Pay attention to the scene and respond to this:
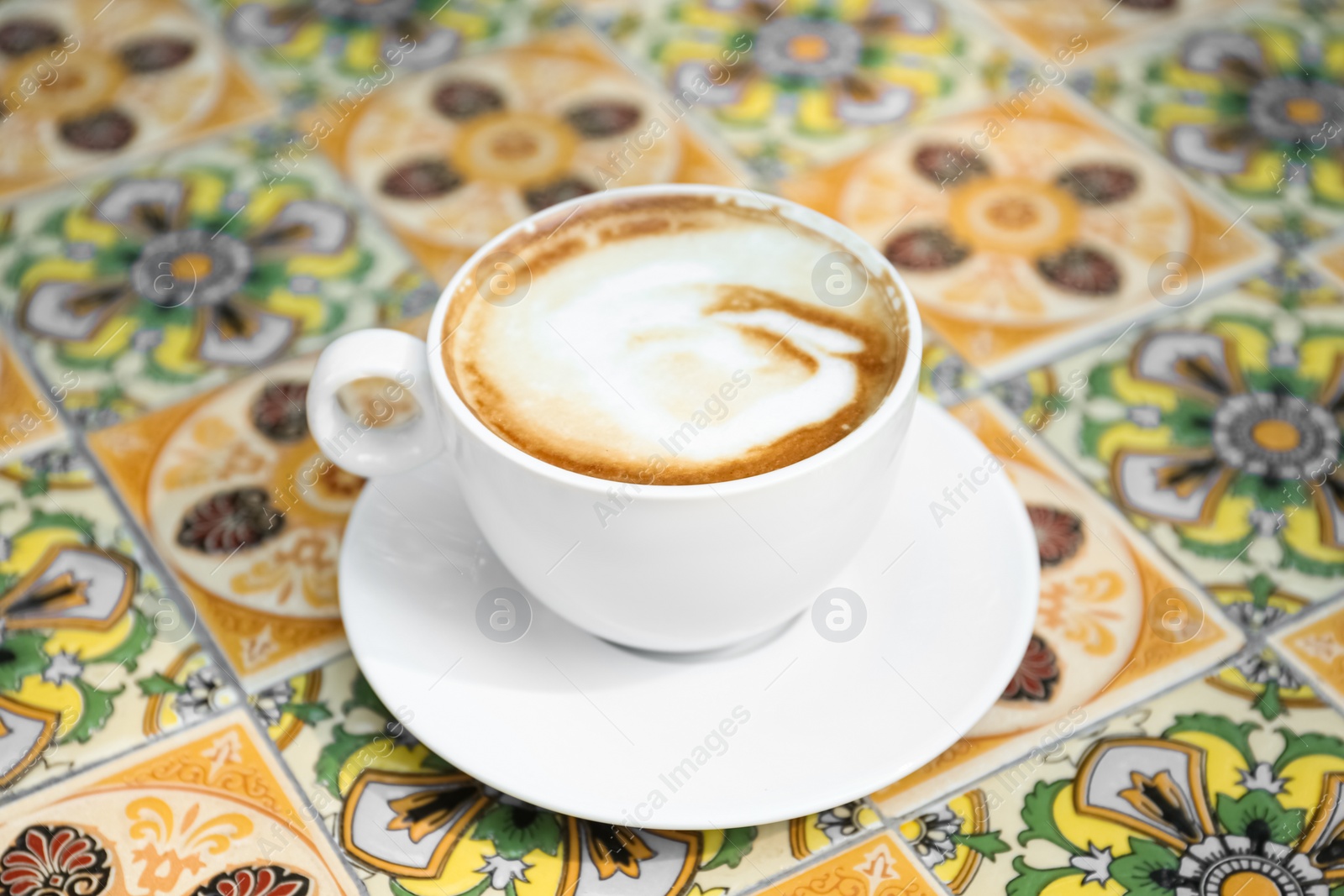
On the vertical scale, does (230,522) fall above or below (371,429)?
below

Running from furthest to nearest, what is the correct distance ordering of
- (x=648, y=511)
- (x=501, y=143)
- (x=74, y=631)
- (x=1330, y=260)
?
(x=501, y=143) → (x=1330, y=260) → (x=74, y=631) → (x=648, y=511)

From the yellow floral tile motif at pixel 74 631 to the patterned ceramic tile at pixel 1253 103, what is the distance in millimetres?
864

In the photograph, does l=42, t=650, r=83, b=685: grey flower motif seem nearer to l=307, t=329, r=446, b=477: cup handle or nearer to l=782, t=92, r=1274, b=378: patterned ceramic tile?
l=307, t=329, r=446, b=477: cup handle

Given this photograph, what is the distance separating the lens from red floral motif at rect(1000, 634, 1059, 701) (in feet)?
2.57

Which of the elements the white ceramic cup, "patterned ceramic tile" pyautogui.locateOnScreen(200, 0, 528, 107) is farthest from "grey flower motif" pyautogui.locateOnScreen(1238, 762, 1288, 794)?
"patterned ceramic tile" pyautogui.locateOnScreen(200, 0, 528, 107)

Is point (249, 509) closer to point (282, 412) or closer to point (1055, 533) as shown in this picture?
point (282, 412)

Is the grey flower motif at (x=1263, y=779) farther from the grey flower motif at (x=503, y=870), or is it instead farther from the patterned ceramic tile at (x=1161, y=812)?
the grey flower motif at (x=503, y=870)

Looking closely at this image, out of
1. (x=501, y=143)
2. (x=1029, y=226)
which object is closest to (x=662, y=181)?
(x=501, y=143)

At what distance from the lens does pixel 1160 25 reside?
132cm

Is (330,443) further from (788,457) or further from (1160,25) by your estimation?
(1160,25)

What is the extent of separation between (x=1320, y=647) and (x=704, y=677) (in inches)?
14.3

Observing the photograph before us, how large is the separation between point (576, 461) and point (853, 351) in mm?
154

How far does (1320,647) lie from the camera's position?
81 centimetres

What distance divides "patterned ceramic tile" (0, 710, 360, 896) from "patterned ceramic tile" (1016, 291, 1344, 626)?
1.77 feet
